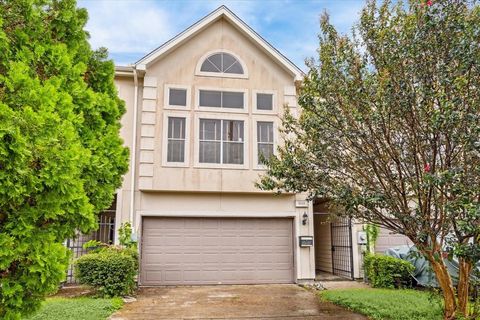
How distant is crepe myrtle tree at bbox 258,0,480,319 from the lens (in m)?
5.18

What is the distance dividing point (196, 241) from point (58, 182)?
8054 mm

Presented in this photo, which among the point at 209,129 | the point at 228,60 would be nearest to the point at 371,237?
the point at 209,129

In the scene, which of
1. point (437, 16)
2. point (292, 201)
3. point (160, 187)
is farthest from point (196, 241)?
point (437, 16)

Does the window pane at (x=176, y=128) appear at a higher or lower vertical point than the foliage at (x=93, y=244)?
higher

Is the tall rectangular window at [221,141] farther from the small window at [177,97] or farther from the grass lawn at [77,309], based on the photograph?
the grass lawn at [77,309]

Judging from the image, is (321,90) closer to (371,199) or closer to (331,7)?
(331,7)

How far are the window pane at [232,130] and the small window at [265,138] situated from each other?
0.60 m

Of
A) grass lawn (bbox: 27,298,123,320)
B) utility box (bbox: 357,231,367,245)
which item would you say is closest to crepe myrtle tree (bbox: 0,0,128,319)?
grass lawn (bbox: 27,298,123,320)

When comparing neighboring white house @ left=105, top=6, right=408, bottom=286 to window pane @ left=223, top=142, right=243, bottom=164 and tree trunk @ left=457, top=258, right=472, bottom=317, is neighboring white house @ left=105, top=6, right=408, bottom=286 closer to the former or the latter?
window pane @ left=223, top=142, right=243, bottom=164

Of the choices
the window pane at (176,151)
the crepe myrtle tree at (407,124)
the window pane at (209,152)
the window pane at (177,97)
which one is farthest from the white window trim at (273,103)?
the crepe myrtle tree at (407,124)

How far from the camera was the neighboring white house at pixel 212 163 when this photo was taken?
1139 cm

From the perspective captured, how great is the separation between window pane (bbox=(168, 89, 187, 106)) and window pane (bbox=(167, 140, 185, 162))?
49.2 inches

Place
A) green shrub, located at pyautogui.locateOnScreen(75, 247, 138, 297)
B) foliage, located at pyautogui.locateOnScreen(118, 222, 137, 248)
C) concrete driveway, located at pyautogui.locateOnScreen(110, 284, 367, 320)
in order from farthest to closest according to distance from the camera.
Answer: foliage, located at pyautogui.locateOnScreen(118, 222, 137, 248)
green shrub, located at pyautogui.locateOnScreen(75, 247, 138, 297)
concrete driveway, located at pyautogui.locateOnScreen(110, 284, 367, 320)

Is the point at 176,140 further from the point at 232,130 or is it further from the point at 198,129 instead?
the point at 232,130
